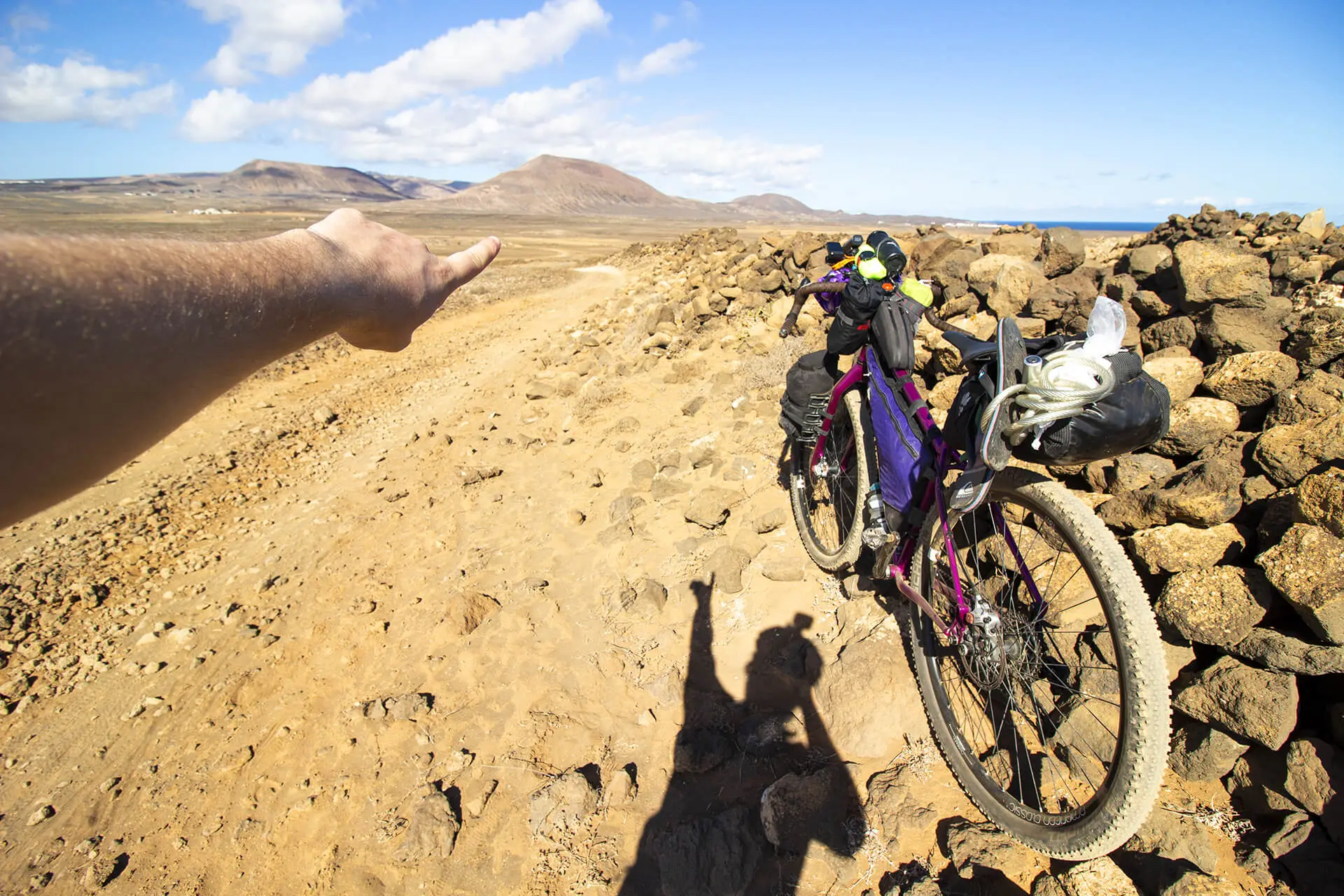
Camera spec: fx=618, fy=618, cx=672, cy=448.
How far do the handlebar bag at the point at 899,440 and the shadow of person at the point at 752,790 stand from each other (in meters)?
0.88

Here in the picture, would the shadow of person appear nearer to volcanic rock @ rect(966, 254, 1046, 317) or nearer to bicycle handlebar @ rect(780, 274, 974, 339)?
bicycle handlebar @ rect(780, 274, 974, 339)

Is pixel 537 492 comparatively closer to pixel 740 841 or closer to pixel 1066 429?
pixel 740 841

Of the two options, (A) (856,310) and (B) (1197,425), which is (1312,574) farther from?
(A) (856,310)

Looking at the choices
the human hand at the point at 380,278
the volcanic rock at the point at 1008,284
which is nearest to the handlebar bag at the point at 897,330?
the volcanic rock at the point at 1008,284

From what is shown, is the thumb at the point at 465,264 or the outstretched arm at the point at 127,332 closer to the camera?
the outstretched arm at the point at 127,332

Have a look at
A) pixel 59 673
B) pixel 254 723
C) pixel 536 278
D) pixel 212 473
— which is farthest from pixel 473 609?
pixel 536 278

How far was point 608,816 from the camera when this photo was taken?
253 centimetres

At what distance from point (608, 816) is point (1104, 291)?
4.35m

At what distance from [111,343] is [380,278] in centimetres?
49

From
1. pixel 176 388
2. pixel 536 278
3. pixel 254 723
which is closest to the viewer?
pixel 176 388

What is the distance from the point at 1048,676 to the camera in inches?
99.8

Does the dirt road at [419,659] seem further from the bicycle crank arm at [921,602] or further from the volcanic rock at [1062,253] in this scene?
the volcanic rock at [1062,253]

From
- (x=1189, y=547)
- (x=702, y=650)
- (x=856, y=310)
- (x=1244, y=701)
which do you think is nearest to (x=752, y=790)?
(x=702, y=650)

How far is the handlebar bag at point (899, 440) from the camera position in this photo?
2744 mm
